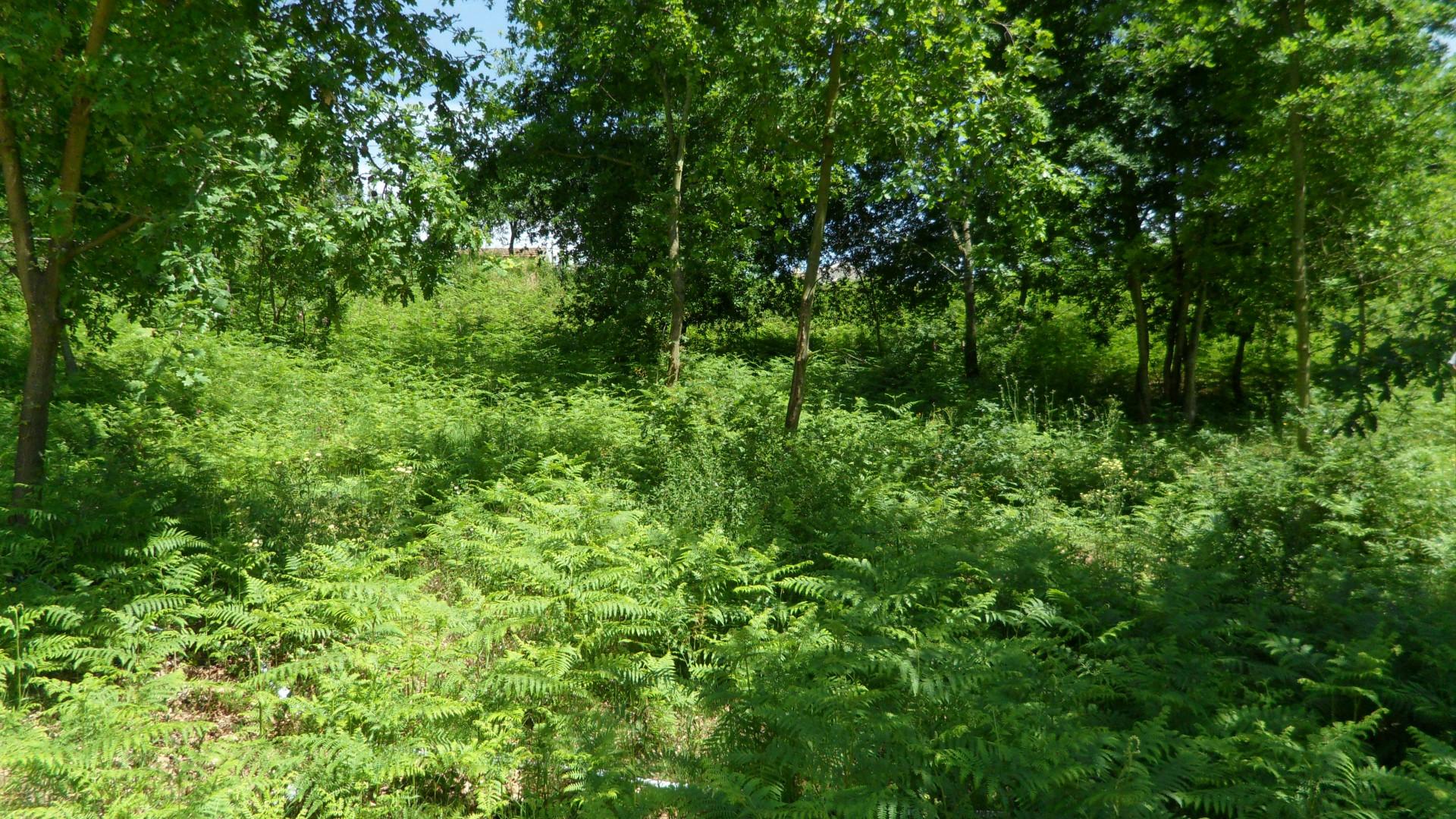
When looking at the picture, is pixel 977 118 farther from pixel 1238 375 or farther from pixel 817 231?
pixel 1238 375

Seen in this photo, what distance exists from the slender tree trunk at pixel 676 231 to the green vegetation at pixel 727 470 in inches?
3.8

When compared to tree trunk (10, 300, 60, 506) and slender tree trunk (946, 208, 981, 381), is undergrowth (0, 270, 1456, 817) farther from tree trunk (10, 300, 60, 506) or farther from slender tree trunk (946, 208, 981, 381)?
slender tree trunk (946, 208, 981, 381)

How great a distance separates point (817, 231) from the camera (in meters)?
9.14

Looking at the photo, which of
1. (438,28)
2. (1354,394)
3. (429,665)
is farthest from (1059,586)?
(438,28)

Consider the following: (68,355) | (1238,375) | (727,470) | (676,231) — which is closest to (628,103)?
(676,231)

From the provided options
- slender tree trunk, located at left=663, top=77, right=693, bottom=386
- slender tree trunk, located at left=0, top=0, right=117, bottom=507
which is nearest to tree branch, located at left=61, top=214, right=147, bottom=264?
slender tree trunk, located at left=0, top=0, right=117, bottom=507

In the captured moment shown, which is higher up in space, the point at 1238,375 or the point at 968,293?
the point at 968,293

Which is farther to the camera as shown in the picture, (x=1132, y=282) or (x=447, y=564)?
(x=1132, y=282)

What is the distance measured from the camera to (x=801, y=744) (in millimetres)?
3871

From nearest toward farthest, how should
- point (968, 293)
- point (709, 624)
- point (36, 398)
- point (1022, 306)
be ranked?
point (36, 398), point (709, 624), point (968, 293), point (1022, 306)

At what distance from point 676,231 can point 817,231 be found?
18.3ft

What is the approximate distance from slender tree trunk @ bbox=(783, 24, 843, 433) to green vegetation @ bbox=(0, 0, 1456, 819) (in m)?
0.07

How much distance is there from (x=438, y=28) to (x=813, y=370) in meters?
9.84

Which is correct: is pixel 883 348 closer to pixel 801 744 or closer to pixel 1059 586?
pixel 1059 586
